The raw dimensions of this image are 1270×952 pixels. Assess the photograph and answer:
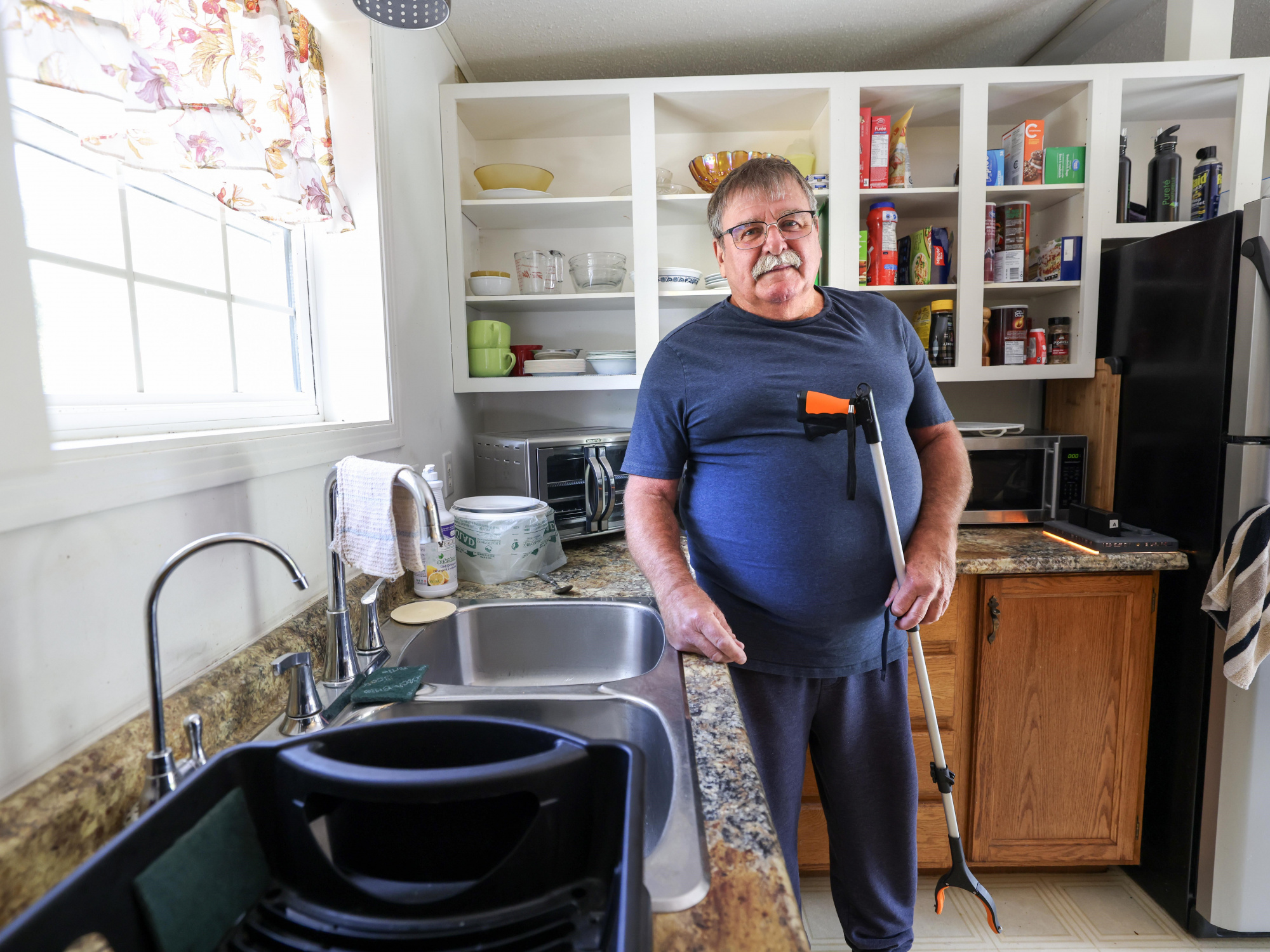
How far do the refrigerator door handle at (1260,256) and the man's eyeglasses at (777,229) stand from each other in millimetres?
1021

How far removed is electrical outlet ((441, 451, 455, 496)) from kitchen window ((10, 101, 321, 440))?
60 cm

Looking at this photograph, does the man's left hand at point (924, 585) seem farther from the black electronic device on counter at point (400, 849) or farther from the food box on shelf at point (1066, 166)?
the food box on shelf at point (1066, 166)

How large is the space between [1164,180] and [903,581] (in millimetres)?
1672

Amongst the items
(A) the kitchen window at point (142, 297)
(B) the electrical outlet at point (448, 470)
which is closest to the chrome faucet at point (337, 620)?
(A) the kitchen window at point (142, 297)

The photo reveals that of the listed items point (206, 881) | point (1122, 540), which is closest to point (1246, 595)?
point (1122, 540)

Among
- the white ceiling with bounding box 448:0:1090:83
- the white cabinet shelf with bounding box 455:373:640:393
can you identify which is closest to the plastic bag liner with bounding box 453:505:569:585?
the white cabinet shelf with bounding box 455:373:640:393

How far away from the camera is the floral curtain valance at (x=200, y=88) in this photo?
657 millimetres

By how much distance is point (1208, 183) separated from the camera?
1934mm

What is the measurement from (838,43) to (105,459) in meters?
2.26

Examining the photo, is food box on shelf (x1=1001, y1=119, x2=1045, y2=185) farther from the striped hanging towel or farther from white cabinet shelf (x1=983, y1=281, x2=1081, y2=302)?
the striped hanging towel

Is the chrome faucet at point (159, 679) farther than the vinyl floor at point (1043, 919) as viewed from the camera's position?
No

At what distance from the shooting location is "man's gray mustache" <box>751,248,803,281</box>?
127 centimetres

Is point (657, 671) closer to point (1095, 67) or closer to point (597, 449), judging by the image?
point (597, 449)

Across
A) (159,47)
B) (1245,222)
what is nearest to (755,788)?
(159,47)
